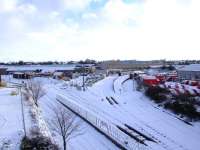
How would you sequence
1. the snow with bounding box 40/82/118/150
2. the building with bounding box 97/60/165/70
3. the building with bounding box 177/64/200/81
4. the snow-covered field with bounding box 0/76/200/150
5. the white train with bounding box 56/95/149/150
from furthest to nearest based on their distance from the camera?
the building with bounding box 97/60/165/70 < the building with bounding box 177/64/200/81 < the snow-covered field with bounding box 0/76/200/150 < the snow with bounding box 40/82/118/150 < the white train with bounding box 56/95/149/150

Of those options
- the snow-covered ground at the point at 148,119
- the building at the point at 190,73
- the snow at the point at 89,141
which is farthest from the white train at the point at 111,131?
the building at the point at 190,73

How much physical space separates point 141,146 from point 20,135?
796cm

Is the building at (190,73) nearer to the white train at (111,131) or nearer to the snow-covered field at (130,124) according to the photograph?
the snow-covered field at (130,124)

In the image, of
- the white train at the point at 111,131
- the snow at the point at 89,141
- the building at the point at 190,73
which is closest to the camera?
the white train at the point at 111,131

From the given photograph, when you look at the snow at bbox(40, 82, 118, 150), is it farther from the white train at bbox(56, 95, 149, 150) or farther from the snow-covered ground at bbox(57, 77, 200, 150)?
the snow-covered ground at bbox(57, 77, 200, 150)

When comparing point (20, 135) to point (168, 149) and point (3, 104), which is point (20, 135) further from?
point (3, 104)

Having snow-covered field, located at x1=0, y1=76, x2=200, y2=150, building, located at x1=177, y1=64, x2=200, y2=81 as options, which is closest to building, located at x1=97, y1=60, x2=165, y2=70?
building, located at x1=177, y1=64, x2=200, y2=81

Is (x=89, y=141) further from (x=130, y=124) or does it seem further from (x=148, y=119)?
(x=148, y=119)

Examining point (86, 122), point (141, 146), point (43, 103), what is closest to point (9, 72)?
point (43, 103)

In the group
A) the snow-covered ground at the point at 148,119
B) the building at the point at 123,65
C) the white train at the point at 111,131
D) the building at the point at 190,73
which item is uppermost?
the building at the point at 190,73

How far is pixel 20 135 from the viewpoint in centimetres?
1908

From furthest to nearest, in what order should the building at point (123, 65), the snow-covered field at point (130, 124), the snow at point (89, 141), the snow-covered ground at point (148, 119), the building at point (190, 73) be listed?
the building at point (123, 65), the building at point (190, 73), the snow-covered ground at point (148, 119), the snow-covered field at point (130, 124), the snow at point (89, 141)

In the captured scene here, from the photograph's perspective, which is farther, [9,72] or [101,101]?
[9,72]

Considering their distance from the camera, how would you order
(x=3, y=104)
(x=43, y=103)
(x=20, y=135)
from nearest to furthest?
(x=20, y=135)
(x=3, y=104)
(x=43, y=103)
